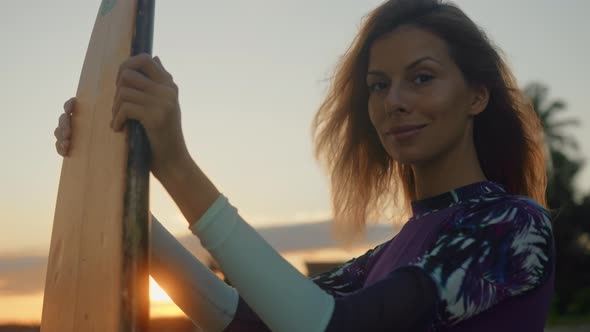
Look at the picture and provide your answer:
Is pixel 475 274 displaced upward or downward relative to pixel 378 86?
downward

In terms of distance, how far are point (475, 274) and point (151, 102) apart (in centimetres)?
64

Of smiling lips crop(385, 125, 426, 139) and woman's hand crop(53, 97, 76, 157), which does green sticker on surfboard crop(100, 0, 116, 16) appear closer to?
woman's hand crop(53, 97, 76, 157)

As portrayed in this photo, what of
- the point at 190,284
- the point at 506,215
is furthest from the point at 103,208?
the point at 506,215

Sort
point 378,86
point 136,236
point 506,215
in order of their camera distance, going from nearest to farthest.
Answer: point 136,236 < point 506,215 < point 378,86

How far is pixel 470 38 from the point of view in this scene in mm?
1932

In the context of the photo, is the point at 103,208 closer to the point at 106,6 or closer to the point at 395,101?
the point at 106,6

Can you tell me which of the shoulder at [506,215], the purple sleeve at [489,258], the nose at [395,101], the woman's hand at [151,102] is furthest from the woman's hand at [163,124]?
the nose at [395,101]

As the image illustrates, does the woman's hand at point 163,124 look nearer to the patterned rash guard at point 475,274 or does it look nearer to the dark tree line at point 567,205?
the patterned rash guard at point 475,274

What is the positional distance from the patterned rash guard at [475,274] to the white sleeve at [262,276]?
0.04 m

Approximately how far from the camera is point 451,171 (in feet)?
5.97

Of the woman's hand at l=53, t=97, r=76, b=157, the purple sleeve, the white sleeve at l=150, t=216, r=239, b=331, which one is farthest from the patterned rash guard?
the woman's hand at l=53, t=97, r=76, b=157

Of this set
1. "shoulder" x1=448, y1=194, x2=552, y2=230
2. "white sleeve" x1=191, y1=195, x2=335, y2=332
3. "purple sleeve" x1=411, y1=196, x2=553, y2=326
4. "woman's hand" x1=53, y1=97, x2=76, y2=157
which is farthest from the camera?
"woman's hand" x1=53, y1=97, x2=76, y2=157

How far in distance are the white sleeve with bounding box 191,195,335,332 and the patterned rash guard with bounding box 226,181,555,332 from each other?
0.04 meters

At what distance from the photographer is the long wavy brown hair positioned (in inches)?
76.0
